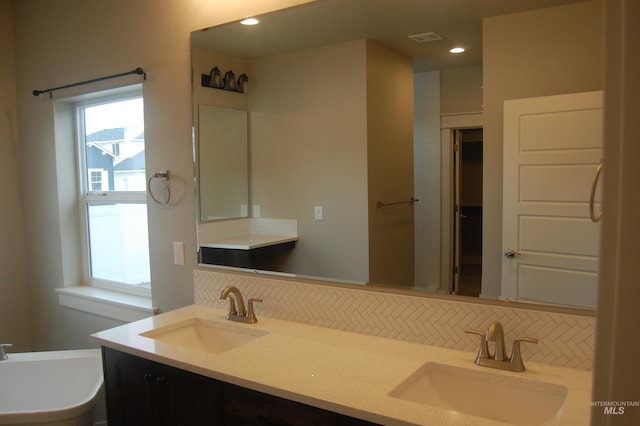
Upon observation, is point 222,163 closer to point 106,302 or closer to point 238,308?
point 238,308

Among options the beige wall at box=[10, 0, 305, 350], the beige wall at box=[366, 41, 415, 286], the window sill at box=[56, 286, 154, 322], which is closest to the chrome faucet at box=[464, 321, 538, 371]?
the beige wall at box=[366, 41, 415, 286]

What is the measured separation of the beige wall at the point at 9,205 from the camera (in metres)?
3.26

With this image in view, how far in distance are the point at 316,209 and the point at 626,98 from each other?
156 centimetres

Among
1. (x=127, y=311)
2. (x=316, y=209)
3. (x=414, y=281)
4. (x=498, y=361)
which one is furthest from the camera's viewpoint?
(x=127, y=311)

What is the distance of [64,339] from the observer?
127 inches

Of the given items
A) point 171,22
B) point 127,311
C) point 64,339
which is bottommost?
point 64,339

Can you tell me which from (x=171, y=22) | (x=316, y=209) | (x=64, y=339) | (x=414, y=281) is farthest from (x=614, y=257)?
(x=64, y=339)

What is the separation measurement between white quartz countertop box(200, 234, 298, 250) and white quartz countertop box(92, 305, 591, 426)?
0.36 metres

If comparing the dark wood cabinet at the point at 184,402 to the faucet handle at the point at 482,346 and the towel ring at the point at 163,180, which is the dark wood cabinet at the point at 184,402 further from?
the towel ring at the point at 163,180

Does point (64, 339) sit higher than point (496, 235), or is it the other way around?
point (496, 235)

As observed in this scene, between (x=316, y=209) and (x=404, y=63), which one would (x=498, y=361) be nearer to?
(x=316, y=209)

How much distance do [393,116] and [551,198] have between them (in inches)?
25.3

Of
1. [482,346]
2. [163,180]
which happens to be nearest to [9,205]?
[163,180]

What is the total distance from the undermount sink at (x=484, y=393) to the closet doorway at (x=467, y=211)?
30 centimetres
